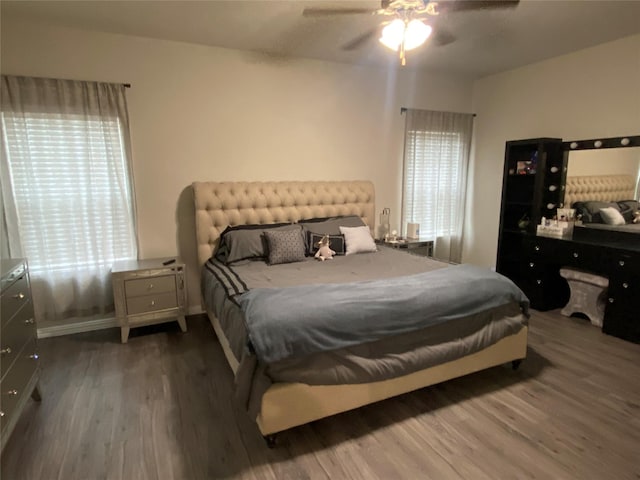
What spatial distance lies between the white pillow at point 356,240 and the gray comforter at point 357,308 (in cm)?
118

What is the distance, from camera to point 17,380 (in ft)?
6.52

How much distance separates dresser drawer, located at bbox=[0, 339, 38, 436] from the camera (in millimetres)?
1809

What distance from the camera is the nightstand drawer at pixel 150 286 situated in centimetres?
308

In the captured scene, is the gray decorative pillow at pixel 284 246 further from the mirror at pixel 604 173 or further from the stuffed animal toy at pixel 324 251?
the mirror at pixel 604 173

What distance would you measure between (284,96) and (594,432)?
3681mm

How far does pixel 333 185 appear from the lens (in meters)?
4.16

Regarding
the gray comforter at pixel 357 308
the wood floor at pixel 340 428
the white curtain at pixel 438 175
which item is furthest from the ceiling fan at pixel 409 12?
the wood floor at pixel 340 428

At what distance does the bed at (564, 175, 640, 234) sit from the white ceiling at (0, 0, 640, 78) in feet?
4.23

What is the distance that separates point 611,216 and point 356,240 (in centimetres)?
241

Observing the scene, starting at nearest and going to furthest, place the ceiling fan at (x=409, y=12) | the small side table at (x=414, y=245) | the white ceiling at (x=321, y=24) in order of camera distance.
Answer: the ceiling fan at (x=409, y=12)
the white ceiling at (x=321, y=24)
the small side table at (x=414, y=245)

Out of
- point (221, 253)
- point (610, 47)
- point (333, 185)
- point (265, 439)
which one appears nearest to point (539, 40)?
point (610, 47)

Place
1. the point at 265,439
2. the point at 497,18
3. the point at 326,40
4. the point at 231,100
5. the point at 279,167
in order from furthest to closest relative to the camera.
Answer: the point at 279,167
the point at 231,100
the point at 326,40
the point at 497,18
the point at 265,439

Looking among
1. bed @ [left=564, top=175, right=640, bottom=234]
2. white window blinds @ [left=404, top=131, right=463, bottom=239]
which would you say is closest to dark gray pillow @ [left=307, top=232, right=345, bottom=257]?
white window blinds @ [left=404, top=131, right=463, bottom=239]

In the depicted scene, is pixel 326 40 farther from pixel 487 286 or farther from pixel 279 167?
pixel 487 286
